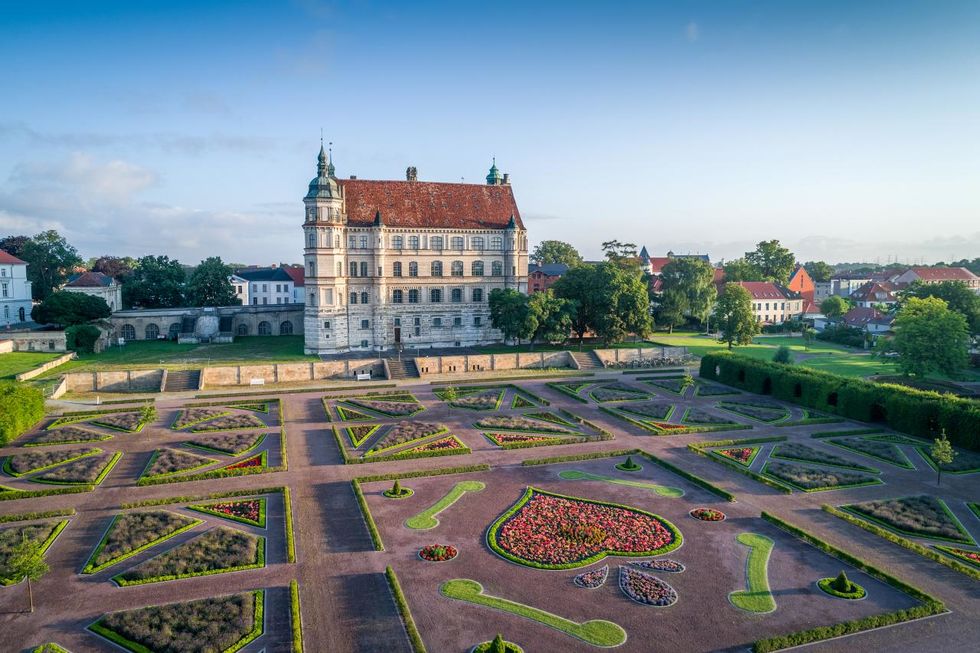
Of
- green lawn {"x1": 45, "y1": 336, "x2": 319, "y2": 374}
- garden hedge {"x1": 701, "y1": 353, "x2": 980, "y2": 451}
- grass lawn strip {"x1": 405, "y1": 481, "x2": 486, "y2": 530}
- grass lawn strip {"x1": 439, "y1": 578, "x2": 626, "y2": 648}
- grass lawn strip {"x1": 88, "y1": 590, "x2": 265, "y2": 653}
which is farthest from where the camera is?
green lawn {"x1": 45, "y1": 336, "x2": 319, "y2": 374}

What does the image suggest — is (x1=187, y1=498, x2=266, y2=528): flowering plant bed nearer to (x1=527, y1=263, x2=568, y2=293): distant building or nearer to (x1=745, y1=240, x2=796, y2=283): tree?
(x1=527, y1=263, x2=568, y2=293): distant building

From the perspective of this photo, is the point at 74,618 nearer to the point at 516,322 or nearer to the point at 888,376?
the point at 516,322

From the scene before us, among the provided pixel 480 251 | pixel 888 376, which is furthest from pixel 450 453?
pixel 888 376

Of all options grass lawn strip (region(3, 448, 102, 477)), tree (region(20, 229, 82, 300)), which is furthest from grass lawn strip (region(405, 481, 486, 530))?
tree (region(20, 229, 82, 300))

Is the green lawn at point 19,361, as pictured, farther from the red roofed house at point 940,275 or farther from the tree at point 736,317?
the red roofed house at point 940,275

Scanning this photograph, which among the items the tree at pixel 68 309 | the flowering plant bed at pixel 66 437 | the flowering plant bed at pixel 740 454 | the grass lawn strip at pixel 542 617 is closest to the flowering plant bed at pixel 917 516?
the flowering plant bed at pixel 740 454

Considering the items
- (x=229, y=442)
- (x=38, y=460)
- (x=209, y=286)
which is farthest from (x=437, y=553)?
(x=209, y=286)
